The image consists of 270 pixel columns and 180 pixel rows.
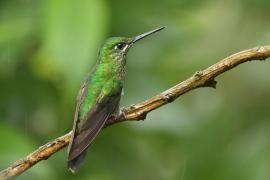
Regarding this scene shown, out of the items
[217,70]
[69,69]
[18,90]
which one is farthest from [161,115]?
[217,70]

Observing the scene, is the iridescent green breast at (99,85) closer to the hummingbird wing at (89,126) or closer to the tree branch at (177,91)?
→ the hummingbird wing at (89,126)

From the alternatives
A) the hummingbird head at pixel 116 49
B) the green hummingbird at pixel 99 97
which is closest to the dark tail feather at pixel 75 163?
the green hummingbird at pixel 99 97

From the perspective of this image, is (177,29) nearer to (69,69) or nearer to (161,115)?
(161,115)

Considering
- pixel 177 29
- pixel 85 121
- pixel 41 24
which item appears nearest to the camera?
pixel 85 121

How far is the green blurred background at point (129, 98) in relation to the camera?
4430 mm

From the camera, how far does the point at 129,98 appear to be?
5297 mm

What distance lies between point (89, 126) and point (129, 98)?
1.35 m

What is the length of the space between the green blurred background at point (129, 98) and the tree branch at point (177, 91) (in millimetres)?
654

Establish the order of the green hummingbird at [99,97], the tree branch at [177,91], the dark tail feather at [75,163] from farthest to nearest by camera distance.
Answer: the green hummingbird at [99,97]
the dark tail feather at [75,163]
the tree branch at [177,91]

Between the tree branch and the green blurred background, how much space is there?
0.65m

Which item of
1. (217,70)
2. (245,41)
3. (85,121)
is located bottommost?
(245,41)

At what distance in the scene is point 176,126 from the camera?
542cm

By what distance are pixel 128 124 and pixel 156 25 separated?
27.5 inches

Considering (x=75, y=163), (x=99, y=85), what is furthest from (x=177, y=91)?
(x=99, y=85)
